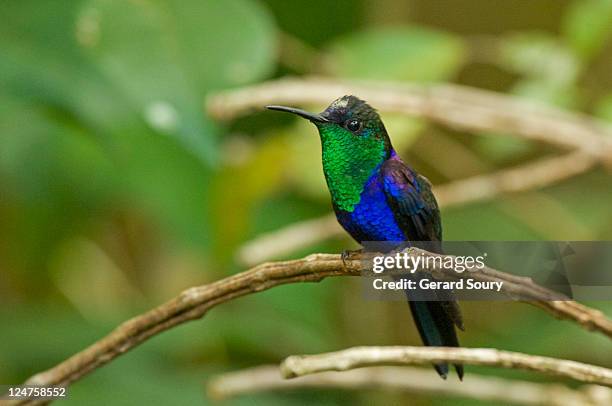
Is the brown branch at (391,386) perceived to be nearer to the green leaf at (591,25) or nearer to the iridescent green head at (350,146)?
the iridescent green head at (350,146)

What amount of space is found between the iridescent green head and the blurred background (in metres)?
0.48

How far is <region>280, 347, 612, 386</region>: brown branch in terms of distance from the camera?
24.0 inches

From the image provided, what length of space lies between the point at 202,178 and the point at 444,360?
4.22 ft

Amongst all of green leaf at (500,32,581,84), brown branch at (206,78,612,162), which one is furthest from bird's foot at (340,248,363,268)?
green leaf at (500,32,581,84)

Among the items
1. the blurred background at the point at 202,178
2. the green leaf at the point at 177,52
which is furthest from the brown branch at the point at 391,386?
the green leaf at the point at 177,52

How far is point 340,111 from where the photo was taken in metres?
0.64

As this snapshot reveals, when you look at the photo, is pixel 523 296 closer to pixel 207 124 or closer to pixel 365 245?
pixel 365 245

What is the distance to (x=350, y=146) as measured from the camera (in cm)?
63

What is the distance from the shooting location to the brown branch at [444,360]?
61 centimetres

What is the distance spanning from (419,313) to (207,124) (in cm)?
62

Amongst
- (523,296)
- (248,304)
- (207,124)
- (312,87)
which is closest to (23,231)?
(248,304)

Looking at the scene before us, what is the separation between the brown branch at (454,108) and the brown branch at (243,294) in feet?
2.27

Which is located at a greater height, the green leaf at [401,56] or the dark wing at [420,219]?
the green leaf at [401,56]

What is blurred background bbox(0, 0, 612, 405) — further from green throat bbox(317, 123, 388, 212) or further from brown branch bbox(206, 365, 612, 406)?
green throat bbox(317, 123, 388, 212)
